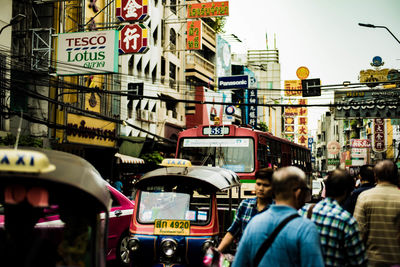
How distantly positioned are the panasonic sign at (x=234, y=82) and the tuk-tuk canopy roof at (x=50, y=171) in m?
30.4

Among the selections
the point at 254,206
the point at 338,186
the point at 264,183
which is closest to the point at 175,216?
the point at 254,206

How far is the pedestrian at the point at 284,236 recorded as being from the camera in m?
3.63

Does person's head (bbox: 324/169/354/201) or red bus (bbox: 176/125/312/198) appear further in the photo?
red bus (bbox: 176/125/312/198)

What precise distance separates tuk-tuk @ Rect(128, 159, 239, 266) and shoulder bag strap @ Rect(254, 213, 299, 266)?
3.54 m

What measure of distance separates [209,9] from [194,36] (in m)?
3.06

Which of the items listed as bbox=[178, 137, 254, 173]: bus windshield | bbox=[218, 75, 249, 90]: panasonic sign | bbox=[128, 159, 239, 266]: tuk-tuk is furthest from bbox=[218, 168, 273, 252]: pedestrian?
bbox=[218, 75, 249, 90]: panasonic sign

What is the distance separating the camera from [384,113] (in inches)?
1395

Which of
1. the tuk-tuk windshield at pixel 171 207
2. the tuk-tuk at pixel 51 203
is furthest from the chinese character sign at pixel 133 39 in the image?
the tuk-tuk at pixel 51 203

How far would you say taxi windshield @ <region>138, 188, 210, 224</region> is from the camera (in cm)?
780

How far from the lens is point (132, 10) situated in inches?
913

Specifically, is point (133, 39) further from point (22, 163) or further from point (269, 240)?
point (269, 240)

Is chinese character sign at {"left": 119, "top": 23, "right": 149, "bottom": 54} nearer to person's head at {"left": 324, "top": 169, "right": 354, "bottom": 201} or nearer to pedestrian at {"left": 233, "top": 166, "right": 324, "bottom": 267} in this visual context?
person's head at {"left": 324, "top": 169, "right": 354, "bottom": 201}

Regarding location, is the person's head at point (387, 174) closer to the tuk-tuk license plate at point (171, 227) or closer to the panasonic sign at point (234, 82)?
the tuk-tuk license plate at point (171, 227)

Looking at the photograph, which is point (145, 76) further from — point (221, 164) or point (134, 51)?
point (221, 164)
